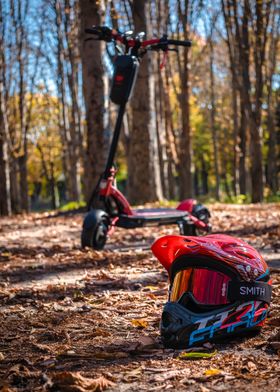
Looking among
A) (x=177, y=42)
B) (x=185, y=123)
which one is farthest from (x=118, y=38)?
(x=185, y=123)

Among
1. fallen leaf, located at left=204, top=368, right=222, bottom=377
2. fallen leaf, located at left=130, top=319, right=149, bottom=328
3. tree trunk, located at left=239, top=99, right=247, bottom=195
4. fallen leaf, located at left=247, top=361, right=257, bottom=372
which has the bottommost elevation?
fallen leaf, located at left=130, top=319, right=149, bottom=328

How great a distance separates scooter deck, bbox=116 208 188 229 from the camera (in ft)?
24.6

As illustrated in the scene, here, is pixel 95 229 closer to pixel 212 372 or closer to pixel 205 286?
pixel 205 286

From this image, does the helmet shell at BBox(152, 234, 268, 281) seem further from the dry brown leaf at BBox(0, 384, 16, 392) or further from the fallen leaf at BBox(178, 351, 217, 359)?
the dry brown leaf at BBox(0, 384, 16, 392)

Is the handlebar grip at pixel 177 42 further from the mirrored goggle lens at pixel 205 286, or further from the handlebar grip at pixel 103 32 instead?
the mirrored goggle lens at pixel 205 286

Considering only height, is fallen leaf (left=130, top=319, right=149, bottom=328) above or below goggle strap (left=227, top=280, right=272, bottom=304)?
below

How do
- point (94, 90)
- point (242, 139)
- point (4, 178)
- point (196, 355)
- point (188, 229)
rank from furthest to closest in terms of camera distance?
point (242, 139) < point (4, 178) < point (94, 90) < point (188, 229) < point (196, 355)

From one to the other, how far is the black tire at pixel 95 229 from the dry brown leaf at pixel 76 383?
4.35m

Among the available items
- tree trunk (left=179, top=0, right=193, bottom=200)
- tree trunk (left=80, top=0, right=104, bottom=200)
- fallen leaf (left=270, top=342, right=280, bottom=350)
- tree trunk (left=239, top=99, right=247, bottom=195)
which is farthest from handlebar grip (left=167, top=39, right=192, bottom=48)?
tree trunk (left=239, top=99, right=247, bottom=195)

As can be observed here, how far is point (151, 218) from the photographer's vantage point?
7.61m

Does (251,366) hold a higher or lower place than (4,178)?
lower

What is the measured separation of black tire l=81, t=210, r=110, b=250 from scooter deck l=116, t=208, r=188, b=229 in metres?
0.25

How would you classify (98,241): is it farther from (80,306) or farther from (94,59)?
(94,59)

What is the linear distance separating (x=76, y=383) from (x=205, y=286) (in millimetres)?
1107
